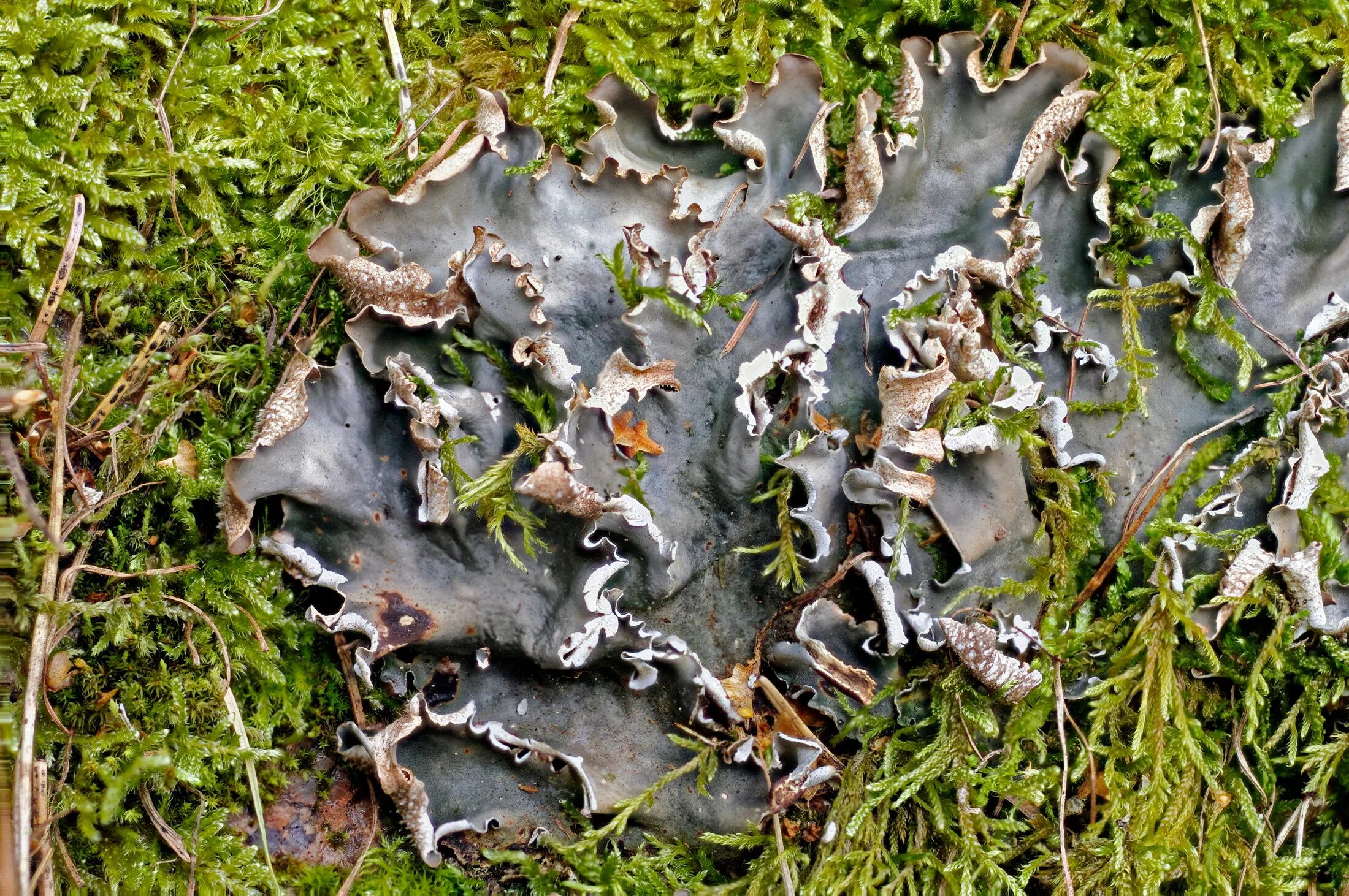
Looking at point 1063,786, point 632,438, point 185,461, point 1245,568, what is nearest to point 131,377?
point 185,461

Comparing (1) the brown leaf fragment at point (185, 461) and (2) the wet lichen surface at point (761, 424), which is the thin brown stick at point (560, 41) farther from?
(1) the brown leaf fragment at point (185, 461)

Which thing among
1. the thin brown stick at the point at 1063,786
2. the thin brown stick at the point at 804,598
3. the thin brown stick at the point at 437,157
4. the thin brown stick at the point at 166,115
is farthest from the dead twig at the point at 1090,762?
the thin brown stick at the point at 166,115

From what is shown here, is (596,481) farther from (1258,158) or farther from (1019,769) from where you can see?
(1258,158)

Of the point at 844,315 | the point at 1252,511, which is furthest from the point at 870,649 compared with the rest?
the point at 1252,511

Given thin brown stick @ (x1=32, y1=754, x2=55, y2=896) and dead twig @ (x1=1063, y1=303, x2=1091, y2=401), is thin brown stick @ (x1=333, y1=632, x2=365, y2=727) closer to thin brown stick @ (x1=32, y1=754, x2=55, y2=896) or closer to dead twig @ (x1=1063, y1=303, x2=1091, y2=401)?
thin brown stick @ (x1=32, y1=754, x2=55, y2=896)

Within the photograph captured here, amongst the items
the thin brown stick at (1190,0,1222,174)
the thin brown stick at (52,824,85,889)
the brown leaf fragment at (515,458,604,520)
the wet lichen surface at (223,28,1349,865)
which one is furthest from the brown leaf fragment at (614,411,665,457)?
the thin brown stick at (1190,0,1222,174)

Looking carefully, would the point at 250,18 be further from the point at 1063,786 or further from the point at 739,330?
the point at 1063,786
